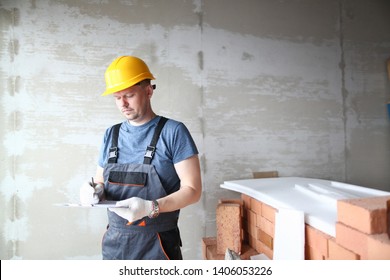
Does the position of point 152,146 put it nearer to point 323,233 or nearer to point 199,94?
point 323,233

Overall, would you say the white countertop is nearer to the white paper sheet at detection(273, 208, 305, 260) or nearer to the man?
the white paper sheet at detection(273, 208, 305, 260)

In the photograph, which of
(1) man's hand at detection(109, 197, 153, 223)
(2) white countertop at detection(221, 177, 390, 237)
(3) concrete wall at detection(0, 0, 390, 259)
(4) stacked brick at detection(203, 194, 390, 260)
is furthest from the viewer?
(3) concrete wall at detection(0, 0, 390, 259)

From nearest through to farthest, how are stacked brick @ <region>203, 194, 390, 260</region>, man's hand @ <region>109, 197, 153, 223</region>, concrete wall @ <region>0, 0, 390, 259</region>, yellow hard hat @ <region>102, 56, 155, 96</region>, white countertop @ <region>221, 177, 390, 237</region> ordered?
stacked brick @ <region>203, 194, 390, 260</region> < man's hand @ <region>109, 197, 153, 223</region> < white countertop @ <region>221, 177, 390, 237</region> < yellow hard hat @ <region>102, 56, 155, 96</region> < concrete wall @ <region>0, 0, 390, 259</region>

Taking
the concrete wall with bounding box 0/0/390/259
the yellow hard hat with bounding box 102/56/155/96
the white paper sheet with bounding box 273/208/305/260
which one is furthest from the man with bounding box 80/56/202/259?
the concrete wall with bounding box 0/0/390/259

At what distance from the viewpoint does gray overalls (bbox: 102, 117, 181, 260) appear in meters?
1.31

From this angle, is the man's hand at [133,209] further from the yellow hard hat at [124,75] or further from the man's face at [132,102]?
the yellow hard hat at [124,75]

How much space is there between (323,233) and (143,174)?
904 millimetres

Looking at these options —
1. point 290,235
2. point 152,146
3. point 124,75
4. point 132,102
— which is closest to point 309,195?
point 290,235

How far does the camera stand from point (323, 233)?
1200mm

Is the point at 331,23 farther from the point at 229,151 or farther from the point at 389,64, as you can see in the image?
the point at 229,151

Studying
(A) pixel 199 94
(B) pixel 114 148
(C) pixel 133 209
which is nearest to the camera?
(C) pixel 133 209

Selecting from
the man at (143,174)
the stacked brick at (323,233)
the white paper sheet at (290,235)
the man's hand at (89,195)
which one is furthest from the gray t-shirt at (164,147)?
the stacked brick at (323,233)

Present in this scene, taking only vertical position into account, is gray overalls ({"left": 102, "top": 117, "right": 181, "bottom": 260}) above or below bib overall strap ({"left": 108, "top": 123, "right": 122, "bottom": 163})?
below

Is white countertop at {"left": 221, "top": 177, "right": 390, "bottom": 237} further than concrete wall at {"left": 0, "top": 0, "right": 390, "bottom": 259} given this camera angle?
No
